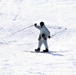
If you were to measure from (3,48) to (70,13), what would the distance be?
6965 mm

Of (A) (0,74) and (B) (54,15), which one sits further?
(B) (54,15)

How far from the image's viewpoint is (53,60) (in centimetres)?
A: 1137

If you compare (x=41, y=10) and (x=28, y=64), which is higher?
(x=41, y=10)

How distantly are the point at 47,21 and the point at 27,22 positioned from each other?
142cm

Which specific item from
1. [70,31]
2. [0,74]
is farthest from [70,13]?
[0,74]

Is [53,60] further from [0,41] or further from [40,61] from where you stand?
[0,41]

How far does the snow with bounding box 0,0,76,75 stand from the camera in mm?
10209

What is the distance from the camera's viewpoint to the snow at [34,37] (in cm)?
1021

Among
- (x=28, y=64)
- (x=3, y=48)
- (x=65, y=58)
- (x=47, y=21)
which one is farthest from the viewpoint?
(x=47, y=21)

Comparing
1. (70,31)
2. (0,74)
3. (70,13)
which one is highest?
(70,13)

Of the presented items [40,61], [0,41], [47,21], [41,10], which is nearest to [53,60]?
[40,61]

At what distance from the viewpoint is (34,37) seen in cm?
1719

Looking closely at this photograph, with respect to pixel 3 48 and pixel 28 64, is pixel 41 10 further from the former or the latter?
pixel 28 64

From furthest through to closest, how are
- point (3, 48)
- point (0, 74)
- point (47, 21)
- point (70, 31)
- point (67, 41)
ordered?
point (47, 21) → point (70, 31) → point (67, 41) → point (3, 48) → point (0, 74)
